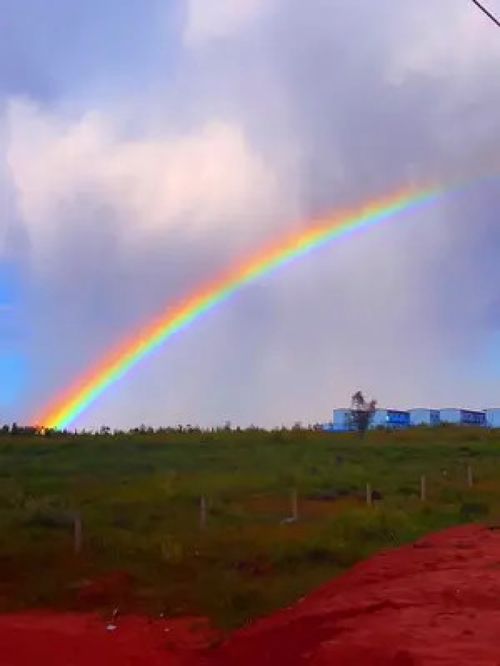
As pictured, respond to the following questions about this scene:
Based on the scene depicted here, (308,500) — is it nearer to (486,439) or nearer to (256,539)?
(256,539)

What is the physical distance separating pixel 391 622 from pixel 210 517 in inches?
600

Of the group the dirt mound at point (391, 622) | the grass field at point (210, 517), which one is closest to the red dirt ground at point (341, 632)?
the dirt mound at point (391, 622)

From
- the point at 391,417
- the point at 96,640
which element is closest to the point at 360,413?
the point at 391,417

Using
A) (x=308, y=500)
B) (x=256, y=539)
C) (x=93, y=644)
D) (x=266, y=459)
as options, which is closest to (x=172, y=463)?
(x=266, y=459)

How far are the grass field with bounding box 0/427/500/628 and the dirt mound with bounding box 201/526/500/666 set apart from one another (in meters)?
1.87

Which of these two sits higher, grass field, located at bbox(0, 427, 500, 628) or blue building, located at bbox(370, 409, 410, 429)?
blue building, located at bbox(370, 409, 410, 429)

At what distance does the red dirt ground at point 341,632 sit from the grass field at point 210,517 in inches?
60.3

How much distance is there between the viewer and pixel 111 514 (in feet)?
88.7

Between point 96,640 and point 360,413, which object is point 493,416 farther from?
point 96,640

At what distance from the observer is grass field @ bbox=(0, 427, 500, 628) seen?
1775 centimetres

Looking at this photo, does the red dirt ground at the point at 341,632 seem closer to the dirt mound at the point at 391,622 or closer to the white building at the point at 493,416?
the dirt mound at the point at 391,622

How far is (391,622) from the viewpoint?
11.6m

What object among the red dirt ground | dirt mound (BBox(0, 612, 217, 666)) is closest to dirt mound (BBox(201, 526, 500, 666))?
the red dirt ground

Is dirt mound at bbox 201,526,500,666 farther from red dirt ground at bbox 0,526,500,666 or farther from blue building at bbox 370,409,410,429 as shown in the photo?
blue building at bbox 370,409,410,429
